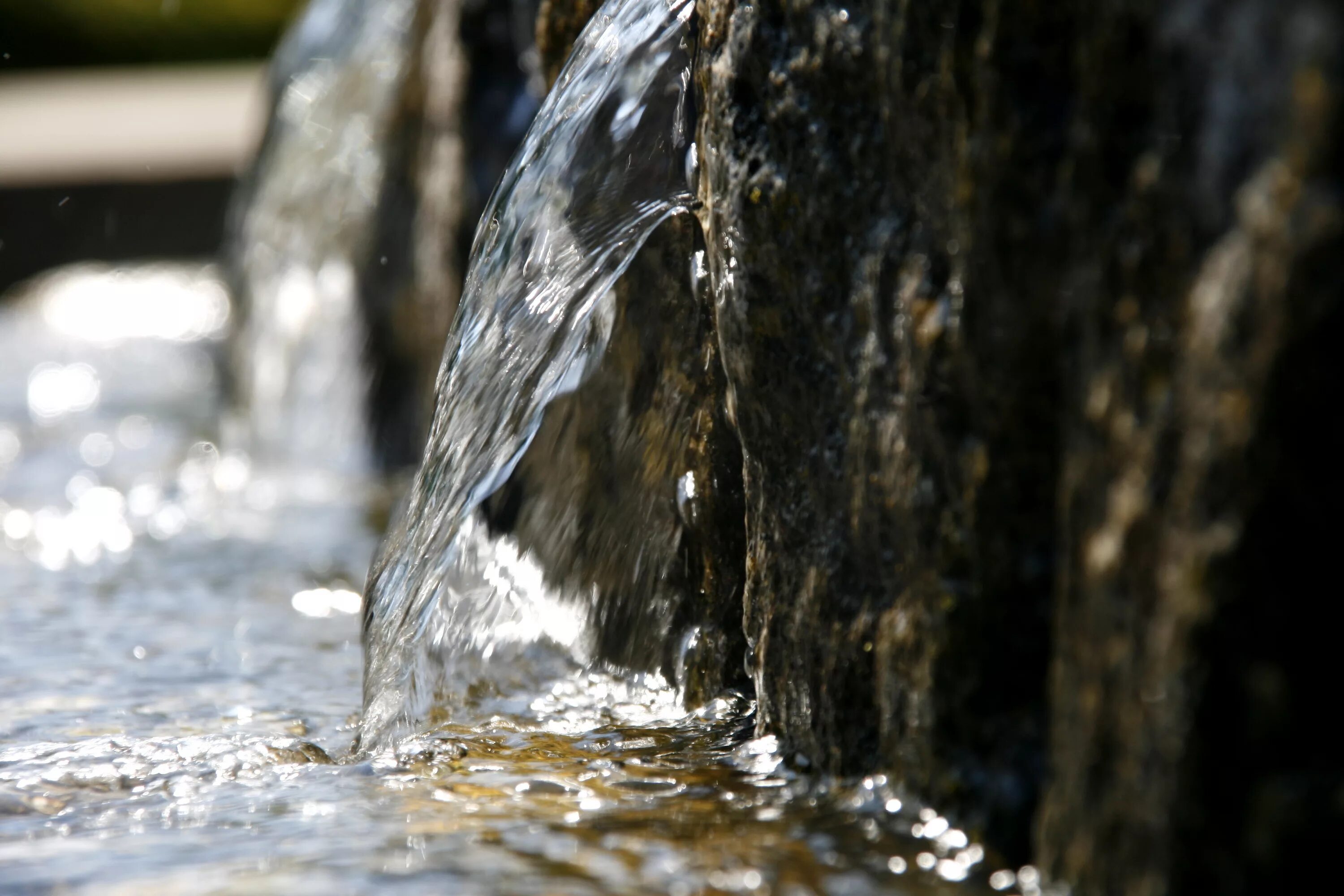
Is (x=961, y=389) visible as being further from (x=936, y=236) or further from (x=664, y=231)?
(x=664, y=231)

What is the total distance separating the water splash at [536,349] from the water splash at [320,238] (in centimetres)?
261

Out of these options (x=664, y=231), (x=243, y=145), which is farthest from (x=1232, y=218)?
(x=243, y=145)

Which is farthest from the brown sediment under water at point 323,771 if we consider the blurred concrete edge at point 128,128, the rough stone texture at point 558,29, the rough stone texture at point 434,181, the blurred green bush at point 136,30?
the blurred green bush at point 136,30

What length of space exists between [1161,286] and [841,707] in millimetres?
739

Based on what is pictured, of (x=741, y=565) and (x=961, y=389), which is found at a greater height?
(x=961, y=389)

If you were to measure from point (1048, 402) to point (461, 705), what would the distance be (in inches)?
46.3

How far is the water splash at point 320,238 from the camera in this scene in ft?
17.1

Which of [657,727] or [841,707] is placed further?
[657,727]

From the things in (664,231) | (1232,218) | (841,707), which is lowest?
(841,707)

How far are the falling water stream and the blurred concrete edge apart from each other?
3.89 meters

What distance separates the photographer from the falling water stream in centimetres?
164

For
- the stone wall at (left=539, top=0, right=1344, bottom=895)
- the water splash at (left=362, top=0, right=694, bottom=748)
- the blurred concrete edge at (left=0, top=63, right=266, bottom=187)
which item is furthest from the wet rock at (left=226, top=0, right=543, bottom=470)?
the stone wall at (left=539, top=0, right=1344, bottom=895)

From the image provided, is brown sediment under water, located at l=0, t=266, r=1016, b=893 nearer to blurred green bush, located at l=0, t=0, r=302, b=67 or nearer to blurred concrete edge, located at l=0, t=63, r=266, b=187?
blurred concrete edge, located at l=0, t=63, r=266, b=187

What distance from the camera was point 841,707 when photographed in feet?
5.96
